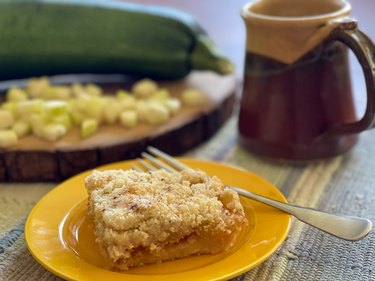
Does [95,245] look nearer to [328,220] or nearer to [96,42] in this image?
[328,220]

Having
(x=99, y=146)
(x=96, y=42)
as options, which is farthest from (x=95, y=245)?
(x=96, y=42)

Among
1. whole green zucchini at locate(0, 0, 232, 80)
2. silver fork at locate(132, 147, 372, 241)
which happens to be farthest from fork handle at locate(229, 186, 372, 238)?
whole green zucchini at locate(0, 0, 232, 80)

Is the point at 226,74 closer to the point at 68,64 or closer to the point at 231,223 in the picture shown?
the point at 68,64

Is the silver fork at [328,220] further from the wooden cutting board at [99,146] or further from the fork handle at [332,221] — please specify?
the wooden cutting board at [99,146]

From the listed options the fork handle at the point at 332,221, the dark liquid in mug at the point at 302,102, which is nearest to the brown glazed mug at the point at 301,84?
the dark liquid in mug at the point at 302,102

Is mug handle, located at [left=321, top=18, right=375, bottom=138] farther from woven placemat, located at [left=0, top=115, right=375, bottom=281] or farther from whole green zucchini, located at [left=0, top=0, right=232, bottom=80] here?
whole green zucchini, located at [left=0, top=0, right=232, bottom=80]

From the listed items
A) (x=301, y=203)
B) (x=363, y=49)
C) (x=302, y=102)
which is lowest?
(x=301, y=203)
